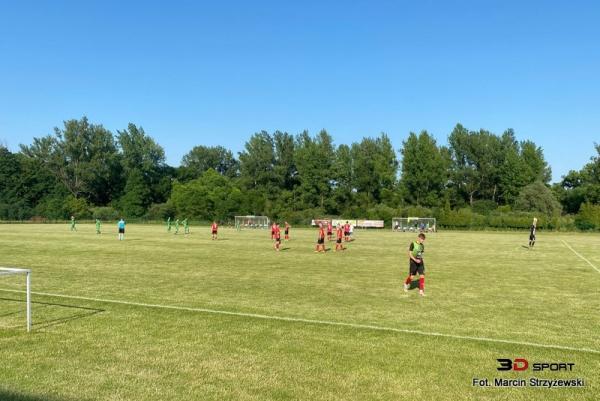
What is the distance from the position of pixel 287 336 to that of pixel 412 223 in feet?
241

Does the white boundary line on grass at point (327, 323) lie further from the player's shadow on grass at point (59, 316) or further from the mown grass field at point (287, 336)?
the player's shadow on grass at point (59, 316)

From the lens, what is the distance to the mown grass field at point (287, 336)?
21.6ft

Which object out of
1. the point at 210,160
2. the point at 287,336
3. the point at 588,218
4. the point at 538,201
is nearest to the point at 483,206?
the point at 538,201

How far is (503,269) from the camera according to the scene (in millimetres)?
21500

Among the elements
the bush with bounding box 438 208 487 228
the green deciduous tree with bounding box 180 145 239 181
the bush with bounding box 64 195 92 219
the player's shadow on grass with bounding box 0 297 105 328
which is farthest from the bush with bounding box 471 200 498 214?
the player's shadow on grass with bounding box 0 297 105 328

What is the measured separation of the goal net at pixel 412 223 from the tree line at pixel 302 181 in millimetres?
3043

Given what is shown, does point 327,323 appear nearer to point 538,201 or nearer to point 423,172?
point 538,201

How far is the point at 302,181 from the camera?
326 ft

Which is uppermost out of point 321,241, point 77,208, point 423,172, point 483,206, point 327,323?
point 423,172

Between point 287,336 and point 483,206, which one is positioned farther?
point 483,206

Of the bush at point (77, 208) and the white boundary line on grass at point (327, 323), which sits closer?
the white boundary line on grass at point (327, 323)

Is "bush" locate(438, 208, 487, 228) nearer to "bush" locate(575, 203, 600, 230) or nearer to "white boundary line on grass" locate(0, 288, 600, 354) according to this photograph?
"bush" locate(575, 203, 600, 230)

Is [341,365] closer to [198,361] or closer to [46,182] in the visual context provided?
[198,361]

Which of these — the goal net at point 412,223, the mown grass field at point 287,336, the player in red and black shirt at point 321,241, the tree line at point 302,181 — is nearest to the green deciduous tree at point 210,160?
the tree line at point 302,181
